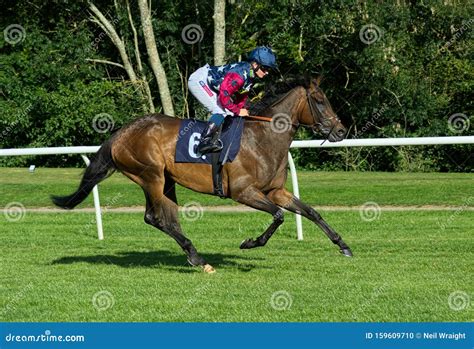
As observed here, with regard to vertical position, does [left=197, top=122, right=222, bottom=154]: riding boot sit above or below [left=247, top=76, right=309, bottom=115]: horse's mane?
below

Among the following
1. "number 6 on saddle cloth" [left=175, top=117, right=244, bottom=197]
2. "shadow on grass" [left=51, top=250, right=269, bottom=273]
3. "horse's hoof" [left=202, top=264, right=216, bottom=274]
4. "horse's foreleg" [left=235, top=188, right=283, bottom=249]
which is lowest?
"shadow on grass" [left=51, top=250, right=269, bottom=273]

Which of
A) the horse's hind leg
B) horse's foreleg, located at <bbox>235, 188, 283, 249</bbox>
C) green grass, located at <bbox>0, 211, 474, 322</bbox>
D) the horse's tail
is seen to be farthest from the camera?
the horse's tail

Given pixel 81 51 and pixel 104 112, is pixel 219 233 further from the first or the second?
pixel 81 51

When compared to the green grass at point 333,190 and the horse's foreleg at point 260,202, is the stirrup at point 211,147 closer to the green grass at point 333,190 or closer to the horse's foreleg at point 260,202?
the horse's foreleg at point 260,202

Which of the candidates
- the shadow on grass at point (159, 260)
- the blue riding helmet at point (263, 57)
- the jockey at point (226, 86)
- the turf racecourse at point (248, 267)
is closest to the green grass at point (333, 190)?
the turf racecourse at point (248, 267)

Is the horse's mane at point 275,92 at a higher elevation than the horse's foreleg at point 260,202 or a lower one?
higher

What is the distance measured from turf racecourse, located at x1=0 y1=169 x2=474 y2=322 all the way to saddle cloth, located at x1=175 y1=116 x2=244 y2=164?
3.44 feet

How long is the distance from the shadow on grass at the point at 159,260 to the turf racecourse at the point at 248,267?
0.01 metres

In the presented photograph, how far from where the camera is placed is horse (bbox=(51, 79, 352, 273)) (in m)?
8.84

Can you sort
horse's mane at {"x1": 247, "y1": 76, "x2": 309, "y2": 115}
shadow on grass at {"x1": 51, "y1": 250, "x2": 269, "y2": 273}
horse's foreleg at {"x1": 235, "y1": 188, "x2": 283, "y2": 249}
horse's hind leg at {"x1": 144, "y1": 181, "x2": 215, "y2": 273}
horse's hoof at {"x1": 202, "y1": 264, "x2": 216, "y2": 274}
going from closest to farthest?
horse's foreleg at {"x1": 235, "y1": 188, "x2": 283, "y2": 249} < horse's hoof at {"x1": 202, "y1": 264, "x2": 216, "y2": 274} < horse's mane at {"x1": 247, "y1": 76, "x2": 309, "y2": 115} < horse's hind leg at {"x1": 144, "y1": 181, "x2": 215, "y2": 273} < shadow on grass at {"x1": 51, "y1": 250, "x2": 269, "y2": 273}

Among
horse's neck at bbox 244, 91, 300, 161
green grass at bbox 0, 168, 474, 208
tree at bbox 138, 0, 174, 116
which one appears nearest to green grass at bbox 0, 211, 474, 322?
horse's neck at bbox 244, 91, 300, 161

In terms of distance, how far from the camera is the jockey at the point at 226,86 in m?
8.73

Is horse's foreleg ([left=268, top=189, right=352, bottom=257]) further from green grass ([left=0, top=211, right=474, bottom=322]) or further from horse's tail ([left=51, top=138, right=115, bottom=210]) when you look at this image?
horse's tail ([left=51, top=138, right=115, bottom=210])

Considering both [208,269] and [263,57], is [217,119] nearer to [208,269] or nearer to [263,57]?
[263,57]
